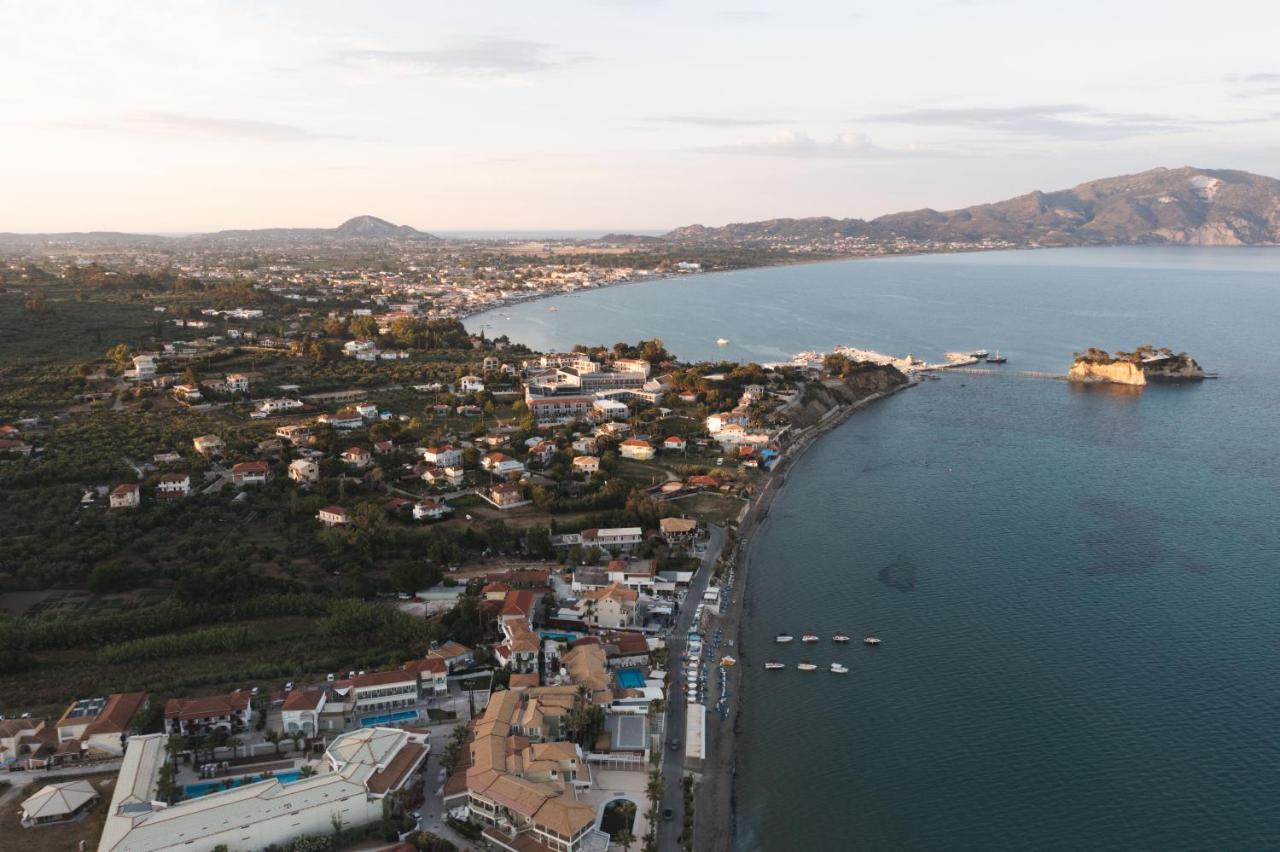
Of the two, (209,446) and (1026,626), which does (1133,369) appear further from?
(209,446)

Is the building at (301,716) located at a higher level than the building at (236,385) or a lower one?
lower

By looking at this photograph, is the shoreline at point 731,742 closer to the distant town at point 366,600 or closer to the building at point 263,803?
the distant town at point 366,600

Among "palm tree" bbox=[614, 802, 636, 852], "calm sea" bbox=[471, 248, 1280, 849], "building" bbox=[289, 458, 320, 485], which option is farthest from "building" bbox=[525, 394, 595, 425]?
"palm tree" bbox=[614, 802, 636, 852]

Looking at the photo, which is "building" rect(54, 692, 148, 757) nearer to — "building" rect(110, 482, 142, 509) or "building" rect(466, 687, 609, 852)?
"building" rect(466, 687, 609, 852)

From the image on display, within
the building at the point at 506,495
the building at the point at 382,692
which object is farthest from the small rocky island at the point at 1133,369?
the building at the point at 382,692

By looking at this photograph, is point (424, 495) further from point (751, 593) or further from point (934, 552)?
point (934, 552)

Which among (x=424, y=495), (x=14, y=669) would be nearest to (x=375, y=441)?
(x=424, y=495)
